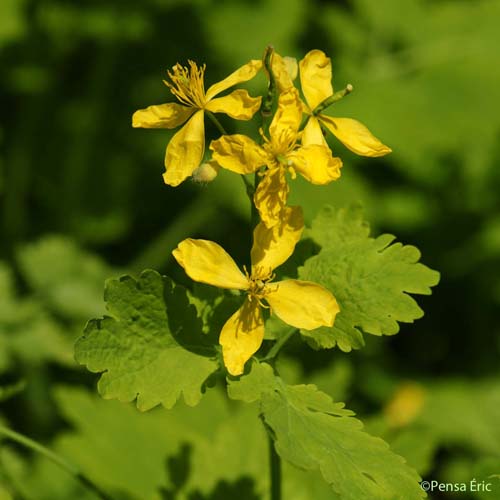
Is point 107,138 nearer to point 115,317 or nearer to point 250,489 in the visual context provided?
point 250,489

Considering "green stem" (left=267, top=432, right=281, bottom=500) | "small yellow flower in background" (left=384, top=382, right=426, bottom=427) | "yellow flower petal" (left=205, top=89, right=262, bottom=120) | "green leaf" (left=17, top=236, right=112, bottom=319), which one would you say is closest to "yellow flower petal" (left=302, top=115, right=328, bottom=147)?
"yellow flower petal" (left=205, top=89, right=262, bottom=120)

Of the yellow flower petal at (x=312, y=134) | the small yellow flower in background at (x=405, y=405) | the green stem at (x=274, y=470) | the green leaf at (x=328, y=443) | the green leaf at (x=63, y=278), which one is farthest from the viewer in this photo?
the small yellow flower in background at (x=405, y=405)

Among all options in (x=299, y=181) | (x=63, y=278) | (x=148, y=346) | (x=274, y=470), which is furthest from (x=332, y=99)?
(x=299, y=181)

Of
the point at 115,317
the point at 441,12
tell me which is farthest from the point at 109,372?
the point at 441,12

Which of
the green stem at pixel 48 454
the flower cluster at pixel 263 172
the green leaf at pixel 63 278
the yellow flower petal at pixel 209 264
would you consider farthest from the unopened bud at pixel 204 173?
the green leaf at pixel 63 278

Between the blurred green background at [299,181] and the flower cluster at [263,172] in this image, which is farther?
the blurred green background at [299,181]

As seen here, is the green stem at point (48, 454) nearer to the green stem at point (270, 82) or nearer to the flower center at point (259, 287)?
the flower center at point (259, 287)

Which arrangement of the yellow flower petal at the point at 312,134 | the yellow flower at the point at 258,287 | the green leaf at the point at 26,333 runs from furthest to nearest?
the green leaf at the point at 26,333 → the yellow flower petal at the point at 312,134 → the yellow flower at the point at 258,287
